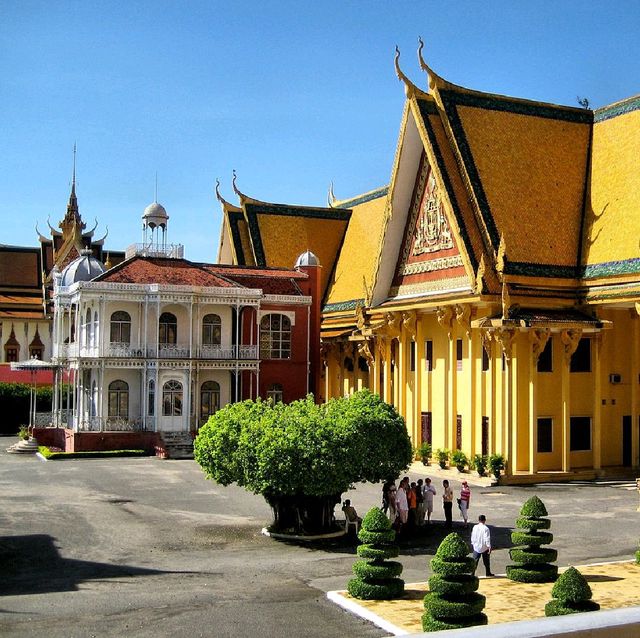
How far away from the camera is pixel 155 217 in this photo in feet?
158

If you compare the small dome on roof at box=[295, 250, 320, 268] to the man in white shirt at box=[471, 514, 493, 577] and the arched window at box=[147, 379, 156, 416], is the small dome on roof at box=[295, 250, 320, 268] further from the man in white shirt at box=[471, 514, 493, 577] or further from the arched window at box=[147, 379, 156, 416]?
the man in white shirt at box=[471, 514, 493, 577]

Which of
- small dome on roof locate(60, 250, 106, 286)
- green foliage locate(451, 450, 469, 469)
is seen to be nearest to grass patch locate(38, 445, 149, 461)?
small dome on roof locate(60, 250, 106, 286)

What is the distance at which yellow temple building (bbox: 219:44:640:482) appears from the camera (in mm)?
31078

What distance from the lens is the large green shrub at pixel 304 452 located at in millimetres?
19844

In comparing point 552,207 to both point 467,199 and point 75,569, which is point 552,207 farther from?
point 75,569

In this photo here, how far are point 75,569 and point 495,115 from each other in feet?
79.0

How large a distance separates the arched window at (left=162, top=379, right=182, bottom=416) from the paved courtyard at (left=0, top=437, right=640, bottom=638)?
9.61 meters

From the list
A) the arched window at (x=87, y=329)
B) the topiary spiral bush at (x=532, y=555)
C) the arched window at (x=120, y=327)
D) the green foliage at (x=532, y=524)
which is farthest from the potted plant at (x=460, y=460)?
the arched window at (x=87, y=329)

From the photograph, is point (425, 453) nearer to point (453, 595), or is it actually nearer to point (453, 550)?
point (453, 550)

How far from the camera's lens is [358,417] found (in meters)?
21.1

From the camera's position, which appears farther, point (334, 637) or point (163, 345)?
point (163, 345)

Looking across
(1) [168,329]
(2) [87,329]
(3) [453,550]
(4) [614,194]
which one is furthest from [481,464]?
(2) [87,329]

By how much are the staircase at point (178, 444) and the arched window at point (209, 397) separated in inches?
116

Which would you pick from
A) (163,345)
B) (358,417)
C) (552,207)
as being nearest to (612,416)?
(552,207)
